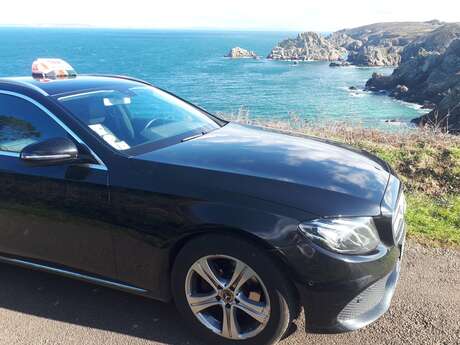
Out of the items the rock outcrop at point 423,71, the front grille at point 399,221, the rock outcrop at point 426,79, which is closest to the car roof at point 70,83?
the front grille at point 399,221

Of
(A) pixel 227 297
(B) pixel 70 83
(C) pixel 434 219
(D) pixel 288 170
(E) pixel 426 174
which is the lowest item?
(E) pixel 426 174

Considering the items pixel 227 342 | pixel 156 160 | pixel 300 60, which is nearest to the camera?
pixel 227 342

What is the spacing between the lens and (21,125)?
12.4 ft

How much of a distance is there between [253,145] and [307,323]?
4.68ft

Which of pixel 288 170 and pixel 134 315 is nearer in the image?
pixel 288 170

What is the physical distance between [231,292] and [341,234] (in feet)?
2.52

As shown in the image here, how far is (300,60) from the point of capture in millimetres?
116750

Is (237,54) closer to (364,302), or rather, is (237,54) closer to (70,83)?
(70,83)

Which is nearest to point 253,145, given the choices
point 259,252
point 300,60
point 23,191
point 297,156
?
point 297,156

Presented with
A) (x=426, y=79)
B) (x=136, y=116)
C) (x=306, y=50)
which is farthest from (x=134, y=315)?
(x=306, y=50)

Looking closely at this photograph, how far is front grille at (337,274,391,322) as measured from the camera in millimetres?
2895

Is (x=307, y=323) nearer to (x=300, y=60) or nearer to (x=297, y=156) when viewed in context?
(x=297, y=156)

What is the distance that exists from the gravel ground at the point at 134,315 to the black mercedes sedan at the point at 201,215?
0.91ft

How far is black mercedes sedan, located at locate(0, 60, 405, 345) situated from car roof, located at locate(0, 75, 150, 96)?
31 mm
